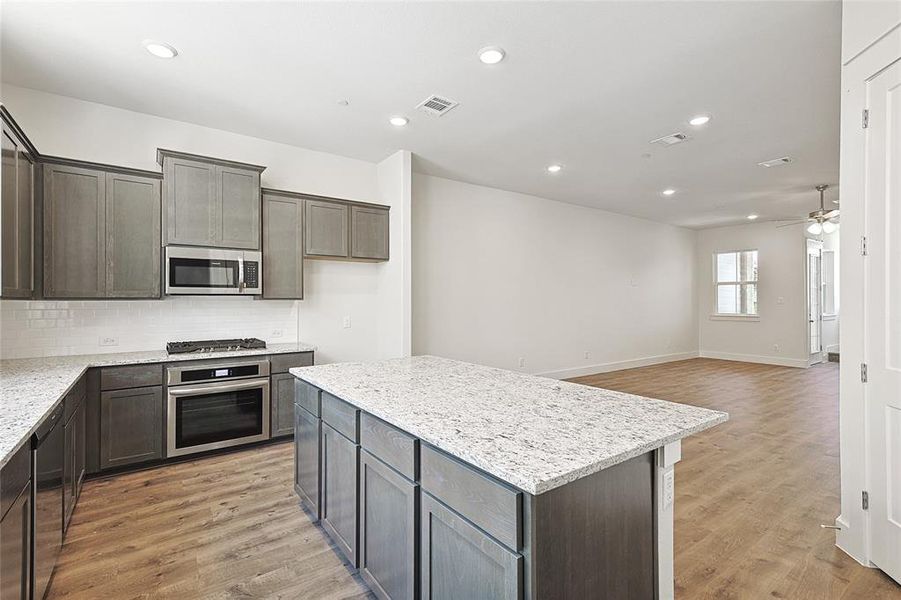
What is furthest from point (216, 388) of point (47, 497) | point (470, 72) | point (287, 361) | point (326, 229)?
point (470, 72)

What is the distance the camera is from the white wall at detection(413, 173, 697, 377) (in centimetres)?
565

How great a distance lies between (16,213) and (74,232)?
0.70m

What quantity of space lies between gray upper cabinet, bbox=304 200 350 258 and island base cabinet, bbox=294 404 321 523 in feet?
6.89

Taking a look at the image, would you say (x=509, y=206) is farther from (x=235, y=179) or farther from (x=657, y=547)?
(x=657, y=547)

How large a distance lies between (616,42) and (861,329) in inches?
84.1

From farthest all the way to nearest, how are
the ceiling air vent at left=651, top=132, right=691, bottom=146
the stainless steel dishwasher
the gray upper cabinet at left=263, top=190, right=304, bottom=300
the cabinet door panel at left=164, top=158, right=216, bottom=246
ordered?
the ceiling air vent at left=651, top=132, right=691, bottom=146 < the gray upper cabinet at left=263, top=190, right=304, bottom=300 < the cabinet door panel at left=164, top=158, right=216, bottom=246 < the stainless steel dishwasher

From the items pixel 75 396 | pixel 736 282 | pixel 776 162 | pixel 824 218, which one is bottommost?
pixel 75 396

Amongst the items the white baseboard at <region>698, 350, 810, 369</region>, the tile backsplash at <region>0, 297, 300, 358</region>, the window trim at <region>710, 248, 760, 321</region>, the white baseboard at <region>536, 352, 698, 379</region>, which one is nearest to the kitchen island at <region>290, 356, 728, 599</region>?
the tile backsplash at <region>0, 297, 300, 358</region>

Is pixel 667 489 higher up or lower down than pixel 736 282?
lower down

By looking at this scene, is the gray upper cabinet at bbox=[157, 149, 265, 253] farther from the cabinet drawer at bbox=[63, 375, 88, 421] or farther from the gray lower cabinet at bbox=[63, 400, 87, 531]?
the gray lower cabinet at bbox=[63, 400, 87, 531]

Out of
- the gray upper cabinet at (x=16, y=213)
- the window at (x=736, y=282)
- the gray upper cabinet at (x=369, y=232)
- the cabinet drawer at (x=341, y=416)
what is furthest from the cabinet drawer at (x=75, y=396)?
the window at (x=736, y=282)

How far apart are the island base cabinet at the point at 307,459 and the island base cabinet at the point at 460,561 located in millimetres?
1134

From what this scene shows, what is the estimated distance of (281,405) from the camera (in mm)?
3984

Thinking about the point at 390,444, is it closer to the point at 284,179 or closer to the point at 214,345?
the point at 214,345
